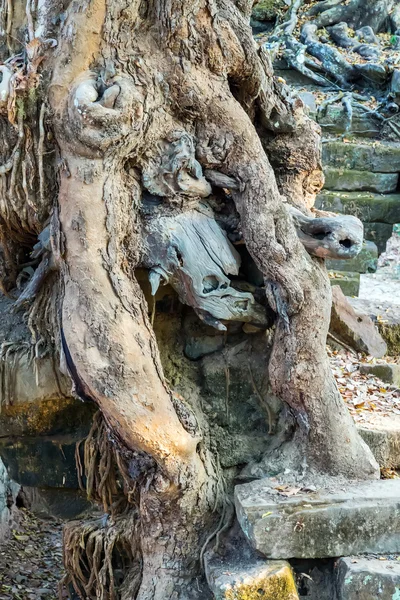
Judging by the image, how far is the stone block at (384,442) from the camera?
305 centimetres

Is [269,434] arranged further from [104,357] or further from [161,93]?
[161,93]

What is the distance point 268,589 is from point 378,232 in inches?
290

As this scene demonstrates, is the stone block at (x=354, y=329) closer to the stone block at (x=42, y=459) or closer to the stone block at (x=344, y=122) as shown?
the stone block at (x=42, y=459)

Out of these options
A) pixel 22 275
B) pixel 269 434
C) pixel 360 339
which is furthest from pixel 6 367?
pixel 360 339

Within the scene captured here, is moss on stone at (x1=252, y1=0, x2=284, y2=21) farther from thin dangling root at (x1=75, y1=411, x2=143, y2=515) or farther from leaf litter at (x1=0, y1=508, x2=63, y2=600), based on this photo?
thin dangling root at (x1=75, y1=411, x2=143, y2=515)

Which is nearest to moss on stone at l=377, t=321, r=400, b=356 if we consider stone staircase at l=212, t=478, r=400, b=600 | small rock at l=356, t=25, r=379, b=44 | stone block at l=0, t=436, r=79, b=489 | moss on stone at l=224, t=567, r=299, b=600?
stone staircase at l=212, t=478, r=400, b=600

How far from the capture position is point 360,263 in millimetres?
7465

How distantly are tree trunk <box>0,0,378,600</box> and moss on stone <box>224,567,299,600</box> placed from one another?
354mm

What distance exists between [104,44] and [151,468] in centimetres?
168

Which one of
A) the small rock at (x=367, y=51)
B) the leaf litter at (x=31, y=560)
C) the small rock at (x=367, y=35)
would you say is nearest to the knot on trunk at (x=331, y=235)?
the leaf litter at (x=31, y=560)

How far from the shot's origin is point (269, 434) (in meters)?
3.04

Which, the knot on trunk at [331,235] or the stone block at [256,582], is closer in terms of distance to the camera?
the stone block at [256,582]

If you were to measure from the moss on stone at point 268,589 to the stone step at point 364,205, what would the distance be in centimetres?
646

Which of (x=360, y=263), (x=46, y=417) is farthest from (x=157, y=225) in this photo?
(x=360, y=263)
